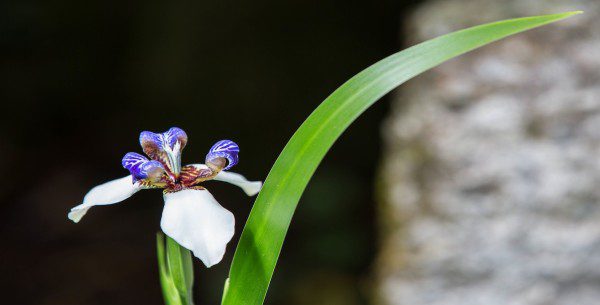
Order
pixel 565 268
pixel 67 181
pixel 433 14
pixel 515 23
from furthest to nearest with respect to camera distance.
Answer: pixel 67 181 → pixel 433 14 → pixel 565 268 → pixel 515 23

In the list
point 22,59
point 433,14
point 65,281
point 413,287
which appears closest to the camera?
point 413,287

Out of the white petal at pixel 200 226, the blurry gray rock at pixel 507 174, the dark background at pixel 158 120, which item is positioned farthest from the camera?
the dark background at pixel 158 120

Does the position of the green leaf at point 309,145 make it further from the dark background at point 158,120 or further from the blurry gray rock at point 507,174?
the dark background at point 158,120

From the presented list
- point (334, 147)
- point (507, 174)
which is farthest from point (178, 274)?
point (334, 147)

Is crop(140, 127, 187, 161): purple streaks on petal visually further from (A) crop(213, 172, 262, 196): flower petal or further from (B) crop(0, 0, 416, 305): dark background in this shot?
(B) crop(0, 0, 416, 305): dark background

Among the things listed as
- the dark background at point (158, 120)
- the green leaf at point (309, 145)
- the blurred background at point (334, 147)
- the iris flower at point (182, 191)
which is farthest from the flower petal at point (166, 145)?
the dark background at point (158, 120)

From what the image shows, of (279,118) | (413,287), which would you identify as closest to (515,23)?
(413,287)

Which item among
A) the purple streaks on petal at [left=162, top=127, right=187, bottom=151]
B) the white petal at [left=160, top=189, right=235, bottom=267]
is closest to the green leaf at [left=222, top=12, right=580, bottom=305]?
the white petal at [left=160, top=189, right=235, bottom=267]

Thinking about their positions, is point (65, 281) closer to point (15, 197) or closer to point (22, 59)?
point (15, 197)
